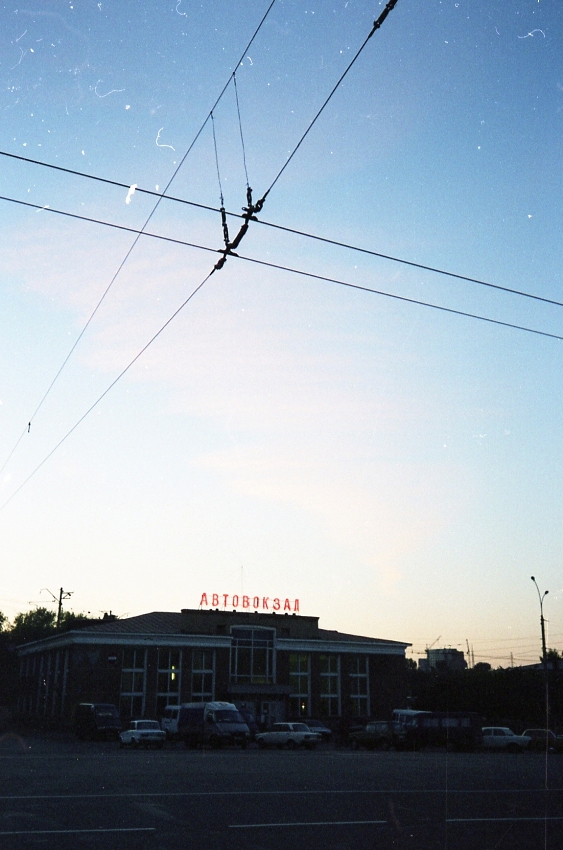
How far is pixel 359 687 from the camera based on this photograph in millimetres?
63781

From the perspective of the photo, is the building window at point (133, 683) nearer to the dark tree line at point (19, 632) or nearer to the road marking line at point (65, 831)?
the dark tree line at point (19, 632)

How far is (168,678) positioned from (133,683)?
267 cm

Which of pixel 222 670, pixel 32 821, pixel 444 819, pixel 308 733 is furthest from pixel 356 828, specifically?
pixel 222 670

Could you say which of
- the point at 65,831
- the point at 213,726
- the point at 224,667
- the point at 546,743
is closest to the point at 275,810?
the point at 65,831

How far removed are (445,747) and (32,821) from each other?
33590mm

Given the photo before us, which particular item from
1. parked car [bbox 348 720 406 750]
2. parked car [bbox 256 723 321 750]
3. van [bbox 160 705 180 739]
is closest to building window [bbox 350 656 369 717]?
van [bbox 160 705 180 739]

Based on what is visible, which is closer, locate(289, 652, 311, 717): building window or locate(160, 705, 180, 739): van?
locate(160, 705, 180, 739): van

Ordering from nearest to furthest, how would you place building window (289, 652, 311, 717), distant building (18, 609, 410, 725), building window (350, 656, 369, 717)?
distant building (18, 609, 410, 725), building window (289, 652, 311, 717), building window (350, 656, 369, 717)

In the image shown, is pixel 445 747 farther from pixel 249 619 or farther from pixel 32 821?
pixel 32 821

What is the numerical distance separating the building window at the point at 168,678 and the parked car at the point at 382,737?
20.0m

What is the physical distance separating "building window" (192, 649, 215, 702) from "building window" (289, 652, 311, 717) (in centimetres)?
639

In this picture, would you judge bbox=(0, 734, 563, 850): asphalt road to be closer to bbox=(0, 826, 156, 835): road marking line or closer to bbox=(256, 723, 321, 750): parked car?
bbox=(0, 826, 156, 835): road marking line

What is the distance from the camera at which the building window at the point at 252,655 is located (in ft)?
200

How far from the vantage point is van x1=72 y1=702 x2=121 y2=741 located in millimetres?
46219
